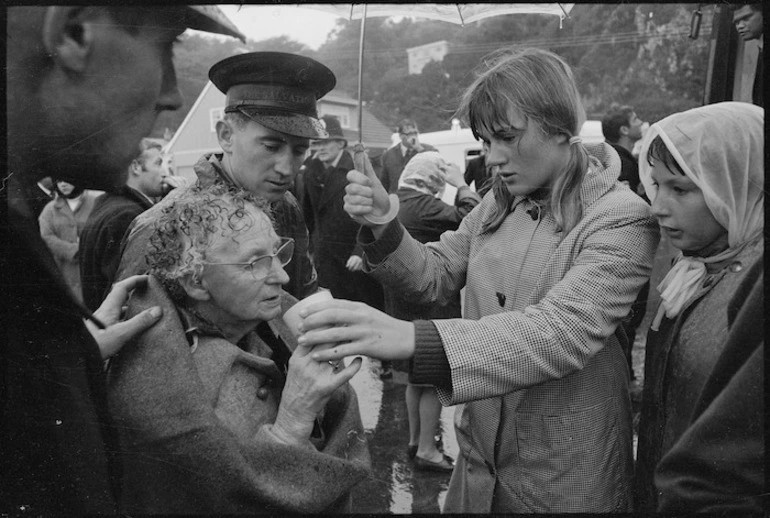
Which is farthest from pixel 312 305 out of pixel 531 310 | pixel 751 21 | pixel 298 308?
pixel 751 21

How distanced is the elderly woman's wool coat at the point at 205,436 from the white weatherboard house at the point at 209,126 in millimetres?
492

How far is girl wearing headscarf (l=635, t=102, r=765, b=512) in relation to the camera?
1.71 metres

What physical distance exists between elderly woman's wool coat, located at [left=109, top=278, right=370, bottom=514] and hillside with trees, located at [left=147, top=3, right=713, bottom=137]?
0.68 m

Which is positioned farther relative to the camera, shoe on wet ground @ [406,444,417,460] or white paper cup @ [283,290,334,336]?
shoe on wet ground @ [406,444,417,460]

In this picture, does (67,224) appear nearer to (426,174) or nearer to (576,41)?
(426,174)

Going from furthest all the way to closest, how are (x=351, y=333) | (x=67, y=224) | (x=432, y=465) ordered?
(x=432, y=465) < (x=67, y=224) < (x=351, y=333)

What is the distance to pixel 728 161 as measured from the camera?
67.5 inches

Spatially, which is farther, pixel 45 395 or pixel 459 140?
pixel 459 140

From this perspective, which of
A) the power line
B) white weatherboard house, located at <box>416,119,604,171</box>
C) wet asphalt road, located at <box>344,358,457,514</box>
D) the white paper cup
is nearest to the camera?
the white paper cup

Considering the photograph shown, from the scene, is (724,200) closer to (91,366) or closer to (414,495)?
(91,366)

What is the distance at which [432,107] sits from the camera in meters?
2.22

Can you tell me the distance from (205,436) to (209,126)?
942mm

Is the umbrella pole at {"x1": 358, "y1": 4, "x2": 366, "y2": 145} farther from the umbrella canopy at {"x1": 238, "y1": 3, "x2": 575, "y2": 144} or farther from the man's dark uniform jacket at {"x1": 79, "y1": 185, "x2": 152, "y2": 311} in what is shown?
the man's dark uniform jacket at {"x1": 79, "y1": 185, "x2": 152, "y2": 311}

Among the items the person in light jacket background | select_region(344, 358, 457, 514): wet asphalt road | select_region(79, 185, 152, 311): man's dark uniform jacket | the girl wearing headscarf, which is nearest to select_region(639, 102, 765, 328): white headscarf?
the girl wearing headscarf
